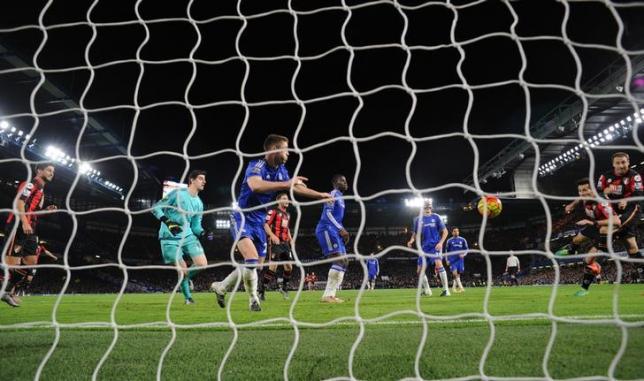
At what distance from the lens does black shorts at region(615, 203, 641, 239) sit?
21.7 feet

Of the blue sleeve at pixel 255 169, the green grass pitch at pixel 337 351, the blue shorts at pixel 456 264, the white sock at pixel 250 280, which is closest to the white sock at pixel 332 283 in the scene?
the white sock at pixel 250 280

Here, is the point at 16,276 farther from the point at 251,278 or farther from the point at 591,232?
the point at 591,232

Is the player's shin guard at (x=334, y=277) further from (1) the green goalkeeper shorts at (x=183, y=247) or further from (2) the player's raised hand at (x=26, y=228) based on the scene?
(2) the player's raised hand at (x=26, y=228)

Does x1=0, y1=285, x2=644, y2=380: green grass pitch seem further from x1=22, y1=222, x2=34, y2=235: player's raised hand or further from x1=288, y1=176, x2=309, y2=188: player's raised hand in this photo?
x1=22, y1=222, x2=34, y2=235: player's raised hand

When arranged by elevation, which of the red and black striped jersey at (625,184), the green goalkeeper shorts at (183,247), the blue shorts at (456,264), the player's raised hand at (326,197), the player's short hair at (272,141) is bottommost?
the blue shorts at (456,264)

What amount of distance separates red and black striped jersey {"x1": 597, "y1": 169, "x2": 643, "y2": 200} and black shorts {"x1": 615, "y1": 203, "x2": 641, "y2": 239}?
39cm

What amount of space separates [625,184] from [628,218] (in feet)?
2.21

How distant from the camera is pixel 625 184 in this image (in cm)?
625

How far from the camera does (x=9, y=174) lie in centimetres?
2439

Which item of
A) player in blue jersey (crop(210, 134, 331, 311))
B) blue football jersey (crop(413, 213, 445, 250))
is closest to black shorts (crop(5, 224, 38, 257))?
player in blue jersey (crop(210, 134, 331, 311))

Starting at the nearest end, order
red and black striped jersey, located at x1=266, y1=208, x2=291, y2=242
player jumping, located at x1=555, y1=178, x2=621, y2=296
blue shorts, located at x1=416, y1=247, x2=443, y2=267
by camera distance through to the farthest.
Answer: blue shorts, located at x1=416, y1=247, x2=443, y2=267, player jumping, located at x1=555, y1=178, x2=621, y2=296, red and black striped jersey, located at x1=266, y1=208, x2=291, y2=242

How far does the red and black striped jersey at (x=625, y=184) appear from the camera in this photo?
20.0 feet

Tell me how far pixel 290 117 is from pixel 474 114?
1032 centimetres

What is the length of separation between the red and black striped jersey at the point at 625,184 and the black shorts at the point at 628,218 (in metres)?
0.39
